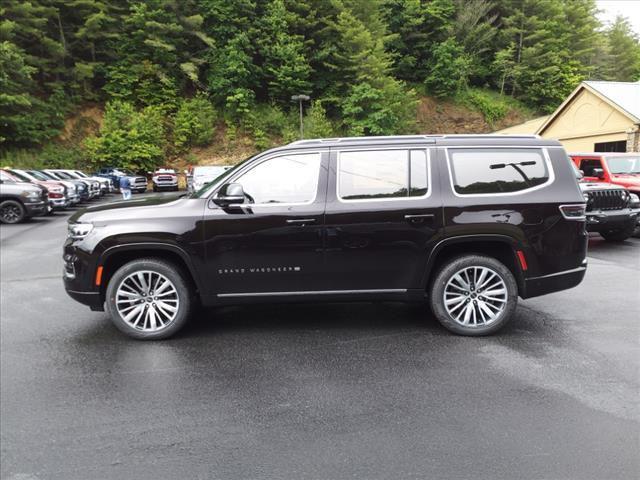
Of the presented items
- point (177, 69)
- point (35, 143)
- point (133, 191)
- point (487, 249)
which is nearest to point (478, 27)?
point (177, 69)

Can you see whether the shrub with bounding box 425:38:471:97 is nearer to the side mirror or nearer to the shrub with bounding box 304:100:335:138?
the shrub with bounding box 304:100:335:138

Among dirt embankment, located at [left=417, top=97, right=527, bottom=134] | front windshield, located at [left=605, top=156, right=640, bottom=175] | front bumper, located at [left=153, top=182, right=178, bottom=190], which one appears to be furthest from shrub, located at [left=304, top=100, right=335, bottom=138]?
front windshield, located at [left=605, top=156, right=640, bottom=175]

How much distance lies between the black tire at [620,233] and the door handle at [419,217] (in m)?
7.69

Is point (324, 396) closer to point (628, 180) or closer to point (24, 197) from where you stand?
point (628, 180)

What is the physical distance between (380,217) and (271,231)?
3.60 ft

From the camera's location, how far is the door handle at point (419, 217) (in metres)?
4.60

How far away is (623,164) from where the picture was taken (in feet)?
37.7

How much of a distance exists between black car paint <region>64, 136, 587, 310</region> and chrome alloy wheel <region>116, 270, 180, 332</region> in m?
0.27

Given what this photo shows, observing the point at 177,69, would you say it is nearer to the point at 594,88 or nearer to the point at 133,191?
the point at 133,191

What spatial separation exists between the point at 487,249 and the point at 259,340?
2.57m

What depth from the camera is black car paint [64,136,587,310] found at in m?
4.60

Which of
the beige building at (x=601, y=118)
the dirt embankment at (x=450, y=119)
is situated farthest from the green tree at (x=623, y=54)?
the beige building at (x=601, y=118)

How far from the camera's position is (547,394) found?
3.53 meters

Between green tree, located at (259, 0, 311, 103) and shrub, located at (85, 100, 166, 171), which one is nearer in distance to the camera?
shrub, located at (85, 100, 166, 171)
